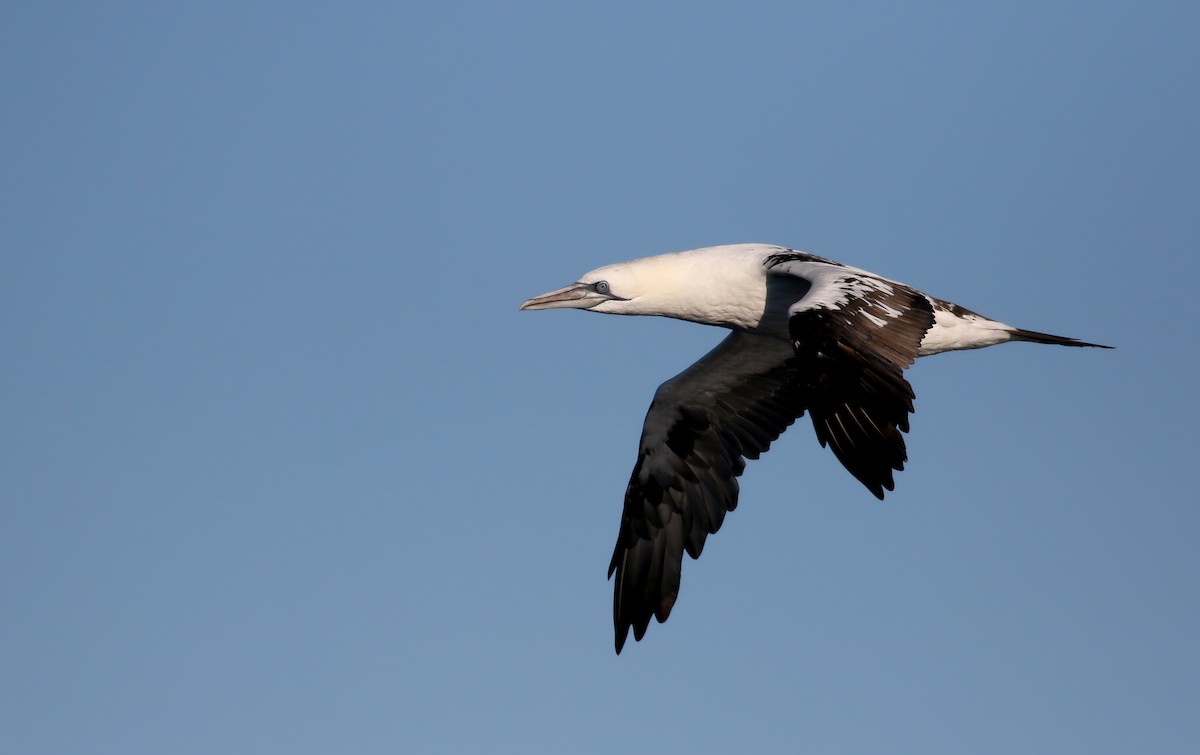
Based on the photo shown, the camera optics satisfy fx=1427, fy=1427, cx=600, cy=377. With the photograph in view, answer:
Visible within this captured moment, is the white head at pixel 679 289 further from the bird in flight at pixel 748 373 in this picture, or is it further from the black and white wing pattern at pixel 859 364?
the black and white wing pattern at pixel 859 364

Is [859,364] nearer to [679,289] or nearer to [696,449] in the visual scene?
[679,289]

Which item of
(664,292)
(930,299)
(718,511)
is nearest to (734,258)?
(664,292)

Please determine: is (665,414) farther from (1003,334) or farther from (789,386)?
(1003,334)

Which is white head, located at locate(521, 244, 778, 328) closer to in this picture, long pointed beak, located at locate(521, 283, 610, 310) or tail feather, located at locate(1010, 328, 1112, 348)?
long pointed beak, located at locate(521, 283, 610, 310)

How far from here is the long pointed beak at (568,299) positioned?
14586 millimetres

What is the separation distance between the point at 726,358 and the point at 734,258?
1.75m

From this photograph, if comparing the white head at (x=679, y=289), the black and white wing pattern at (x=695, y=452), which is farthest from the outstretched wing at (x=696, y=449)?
the white head at (x=679, y=289)

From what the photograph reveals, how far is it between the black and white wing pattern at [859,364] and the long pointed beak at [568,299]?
2.66m

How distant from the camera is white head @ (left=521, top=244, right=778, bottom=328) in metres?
14.5

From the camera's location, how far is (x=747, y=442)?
16109 mm

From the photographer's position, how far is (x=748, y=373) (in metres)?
16.1

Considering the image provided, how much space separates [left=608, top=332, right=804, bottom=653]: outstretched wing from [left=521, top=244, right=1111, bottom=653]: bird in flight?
0.5 inches

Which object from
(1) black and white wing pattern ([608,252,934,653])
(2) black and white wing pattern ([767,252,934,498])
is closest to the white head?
(1) black and white wing pattern ([608,252,934,653])

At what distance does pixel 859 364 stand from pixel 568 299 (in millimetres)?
4079
